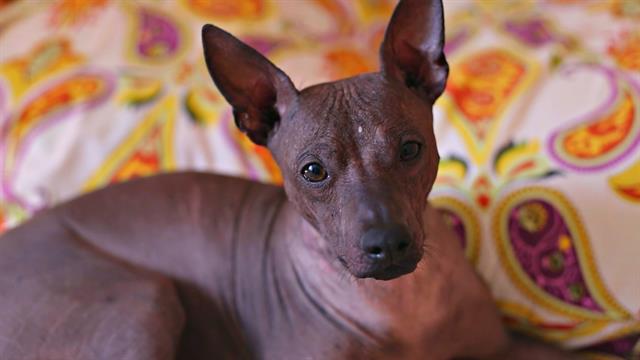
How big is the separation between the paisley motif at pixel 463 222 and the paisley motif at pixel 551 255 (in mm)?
56

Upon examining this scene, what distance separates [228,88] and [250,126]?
0.09 meters

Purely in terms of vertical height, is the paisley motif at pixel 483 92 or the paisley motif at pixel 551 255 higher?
the paisley motif at pixel 483 92

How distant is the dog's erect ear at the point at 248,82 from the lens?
149 centimetres

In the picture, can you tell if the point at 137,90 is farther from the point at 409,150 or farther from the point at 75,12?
the point at 409,150

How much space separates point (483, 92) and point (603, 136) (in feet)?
1.20

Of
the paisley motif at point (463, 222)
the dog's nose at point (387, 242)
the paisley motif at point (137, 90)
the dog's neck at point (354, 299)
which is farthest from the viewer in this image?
the paisley motif at point (137, 90)

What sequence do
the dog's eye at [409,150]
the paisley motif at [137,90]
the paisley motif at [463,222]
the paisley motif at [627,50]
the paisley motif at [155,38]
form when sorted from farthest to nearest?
1. the paisley motif at [155,38]
2. the paisley motif at [137,90]
3. the paisley motif at [627,50]
4. the paisley motif at [463,222]
5. the dog's eye at [409,150]

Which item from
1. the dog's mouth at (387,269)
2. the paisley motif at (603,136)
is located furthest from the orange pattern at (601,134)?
the dog's mouth at (387,269)

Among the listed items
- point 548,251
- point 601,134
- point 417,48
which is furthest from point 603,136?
point 417,48

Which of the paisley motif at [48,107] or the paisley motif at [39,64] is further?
the paisley motif at [39,64]

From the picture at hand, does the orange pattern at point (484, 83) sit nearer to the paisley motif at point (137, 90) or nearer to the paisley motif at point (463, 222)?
the paisley motif at point (463, 222)

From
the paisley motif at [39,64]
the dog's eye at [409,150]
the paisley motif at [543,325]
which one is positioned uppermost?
the dog's eye at [409,150]

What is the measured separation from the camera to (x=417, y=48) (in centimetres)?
153

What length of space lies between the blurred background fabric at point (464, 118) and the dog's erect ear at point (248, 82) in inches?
22.2
